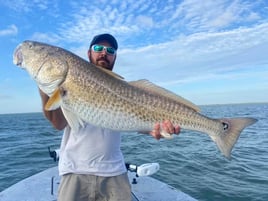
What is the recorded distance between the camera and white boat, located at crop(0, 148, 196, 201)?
5672mm

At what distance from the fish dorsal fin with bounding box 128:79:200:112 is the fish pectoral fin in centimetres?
72

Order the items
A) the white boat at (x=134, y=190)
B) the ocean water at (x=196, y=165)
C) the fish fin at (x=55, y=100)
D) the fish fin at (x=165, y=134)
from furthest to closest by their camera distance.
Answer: the ocean water at (x=196, y=165) → the white boat at (x=134, y=190) → the fish fin at (x=165, y=134) → the fish fin at (x=55, y=100)

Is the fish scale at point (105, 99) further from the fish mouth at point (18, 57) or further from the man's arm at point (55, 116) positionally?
the man's arm at point (55, 116)

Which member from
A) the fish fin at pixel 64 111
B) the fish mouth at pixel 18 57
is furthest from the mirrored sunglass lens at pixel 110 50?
the fish mouth at pixel 18 57

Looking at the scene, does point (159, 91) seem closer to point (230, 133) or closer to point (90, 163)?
point (230, 133)

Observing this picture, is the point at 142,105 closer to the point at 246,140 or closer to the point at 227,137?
the point at 227,137

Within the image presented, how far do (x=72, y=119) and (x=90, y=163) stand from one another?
588 millimetres

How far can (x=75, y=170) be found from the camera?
3404 millimetres

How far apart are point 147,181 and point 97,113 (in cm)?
383

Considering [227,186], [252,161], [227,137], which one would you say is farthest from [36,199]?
[252,161]

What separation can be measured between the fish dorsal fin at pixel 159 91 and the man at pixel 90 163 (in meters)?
0.32

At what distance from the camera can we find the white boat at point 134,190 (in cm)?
567

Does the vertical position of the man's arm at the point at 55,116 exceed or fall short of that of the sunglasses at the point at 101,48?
it falls short

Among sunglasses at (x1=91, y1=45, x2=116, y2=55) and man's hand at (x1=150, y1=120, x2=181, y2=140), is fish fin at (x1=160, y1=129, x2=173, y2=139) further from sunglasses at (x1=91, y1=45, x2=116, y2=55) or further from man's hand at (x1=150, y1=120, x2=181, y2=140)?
sunglasses at (x1=91, y1=45, x2=116, y2=55)
